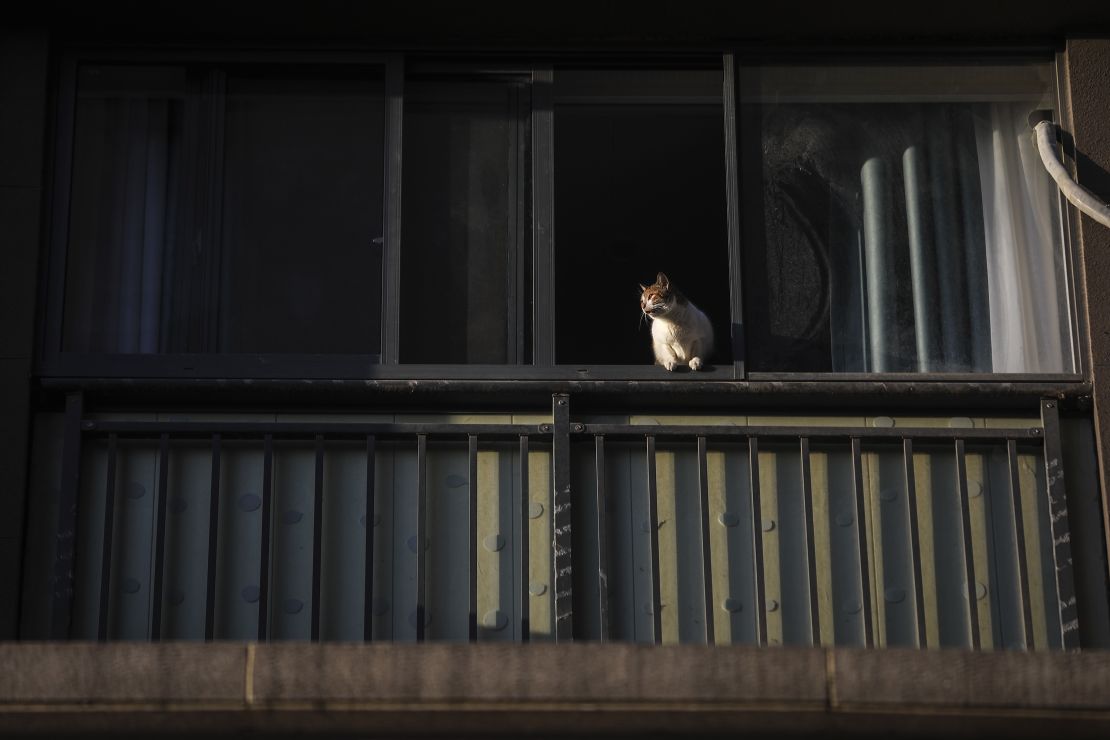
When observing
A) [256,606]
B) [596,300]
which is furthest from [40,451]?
[596,300]

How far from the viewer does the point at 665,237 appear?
7422 millimetres

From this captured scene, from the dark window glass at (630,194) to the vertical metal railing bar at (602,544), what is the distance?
2.26 ft

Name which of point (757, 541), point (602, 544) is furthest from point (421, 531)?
point (757, 541)

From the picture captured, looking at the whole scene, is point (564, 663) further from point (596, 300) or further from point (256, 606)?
point (596, 300)

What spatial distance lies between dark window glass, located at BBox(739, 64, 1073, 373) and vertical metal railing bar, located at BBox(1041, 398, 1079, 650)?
1.10ft

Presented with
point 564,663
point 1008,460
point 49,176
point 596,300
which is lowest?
point 564,663

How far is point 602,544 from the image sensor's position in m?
6.54

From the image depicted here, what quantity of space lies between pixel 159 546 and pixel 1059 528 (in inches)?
129

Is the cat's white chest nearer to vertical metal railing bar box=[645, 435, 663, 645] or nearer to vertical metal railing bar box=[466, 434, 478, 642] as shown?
vertical metal railing bar box=[645, 435, 663, 645]

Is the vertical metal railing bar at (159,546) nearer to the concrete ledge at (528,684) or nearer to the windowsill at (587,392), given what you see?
the windowsill at (587,392)

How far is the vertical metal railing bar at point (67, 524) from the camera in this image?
641 cm

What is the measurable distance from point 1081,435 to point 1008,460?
31 centimetres

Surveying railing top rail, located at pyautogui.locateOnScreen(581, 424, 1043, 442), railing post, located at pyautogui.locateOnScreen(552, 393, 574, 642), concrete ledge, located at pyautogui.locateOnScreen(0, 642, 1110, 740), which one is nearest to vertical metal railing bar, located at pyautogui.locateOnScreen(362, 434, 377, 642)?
railing post, located at pyautogui.locateOnScreen(552, 393, 574, 642)

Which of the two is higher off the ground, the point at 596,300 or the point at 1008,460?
the point at 596,300
